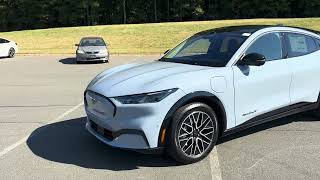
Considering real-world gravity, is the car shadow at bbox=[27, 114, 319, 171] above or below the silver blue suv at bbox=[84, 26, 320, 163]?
below

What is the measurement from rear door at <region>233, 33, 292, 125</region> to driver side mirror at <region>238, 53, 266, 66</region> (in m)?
0.06

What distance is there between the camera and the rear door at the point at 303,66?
20.6ft

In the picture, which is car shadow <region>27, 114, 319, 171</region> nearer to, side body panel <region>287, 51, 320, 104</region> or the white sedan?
side body panel <region>287, 51, 320, 104</region>

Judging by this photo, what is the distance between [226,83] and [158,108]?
1013 millimetres

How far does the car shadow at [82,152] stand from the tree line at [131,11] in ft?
211

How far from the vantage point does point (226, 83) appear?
5438 mm

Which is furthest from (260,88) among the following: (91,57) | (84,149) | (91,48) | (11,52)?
(11,52)

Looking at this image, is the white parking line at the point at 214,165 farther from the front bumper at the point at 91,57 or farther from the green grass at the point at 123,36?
the green grass at the point at 123,36

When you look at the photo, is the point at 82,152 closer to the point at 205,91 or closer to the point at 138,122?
the point at 138,122

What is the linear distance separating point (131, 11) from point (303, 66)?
72067 mm

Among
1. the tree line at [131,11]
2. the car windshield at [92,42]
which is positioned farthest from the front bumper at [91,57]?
the tree line at [131,11]

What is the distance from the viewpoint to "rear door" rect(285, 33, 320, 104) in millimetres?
6277

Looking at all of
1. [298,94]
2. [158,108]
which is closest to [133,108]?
[158,108]

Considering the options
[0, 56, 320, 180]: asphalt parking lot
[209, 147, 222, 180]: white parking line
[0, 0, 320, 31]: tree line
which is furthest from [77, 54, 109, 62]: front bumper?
[0, 0, 320, 31]: tree line
